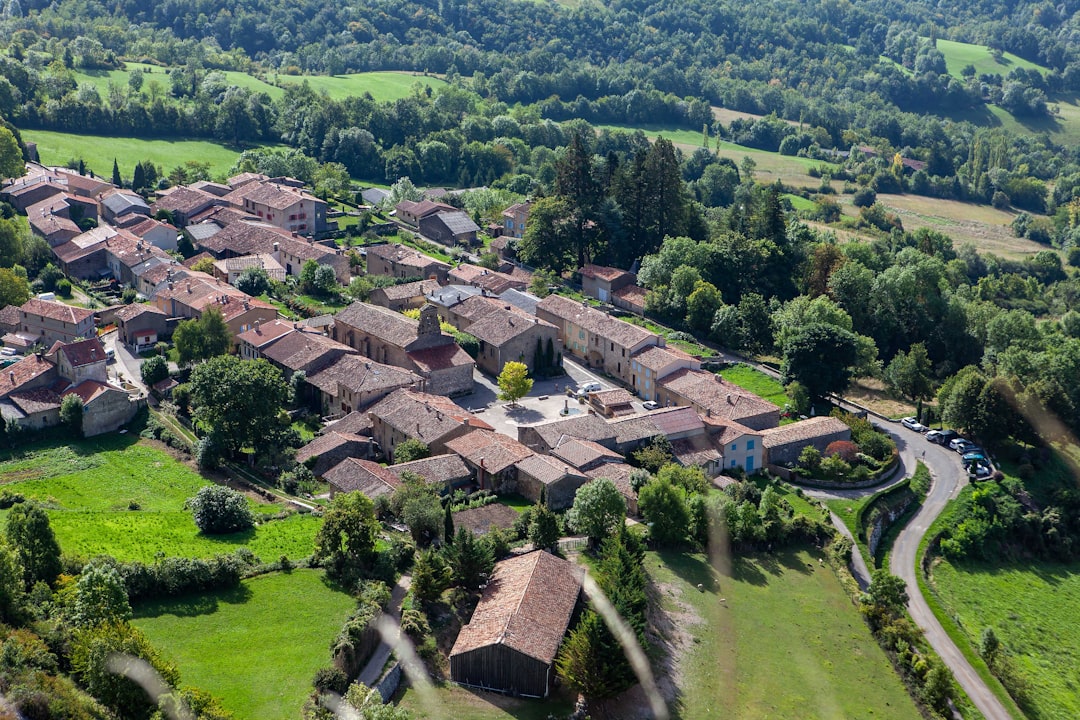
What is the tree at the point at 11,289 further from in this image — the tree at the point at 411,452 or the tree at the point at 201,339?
the tree at the point at 411,452

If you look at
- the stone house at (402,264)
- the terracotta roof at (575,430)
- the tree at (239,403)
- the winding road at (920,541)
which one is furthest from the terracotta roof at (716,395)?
the tree at (239,403)

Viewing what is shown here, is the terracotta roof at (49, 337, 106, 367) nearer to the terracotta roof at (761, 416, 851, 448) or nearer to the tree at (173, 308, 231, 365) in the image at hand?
the tree at (173, 308, 231, 365)

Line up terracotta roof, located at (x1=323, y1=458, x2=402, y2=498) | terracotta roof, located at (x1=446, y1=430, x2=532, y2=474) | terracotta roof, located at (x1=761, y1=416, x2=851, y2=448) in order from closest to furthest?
terracotta roof, located at (x1=323, y1=458, x2=402, y2=498) → terracotta roof, located at (x1=446, y1=430, x2=532, y2=474) → terracotta roof, located at (x1=761, y1=416, x2=851, y2=448)

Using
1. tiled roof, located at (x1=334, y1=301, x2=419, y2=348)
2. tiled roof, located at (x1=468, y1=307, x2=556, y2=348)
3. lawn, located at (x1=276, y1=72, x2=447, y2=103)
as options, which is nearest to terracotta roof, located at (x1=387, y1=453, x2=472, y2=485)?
tiled roof, located at (x1=334, y1=301, x2=419, y2=348)

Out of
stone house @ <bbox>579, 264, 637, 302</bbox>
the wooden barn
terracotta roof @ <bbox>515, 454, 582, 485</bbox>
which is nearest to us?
the wooden barn

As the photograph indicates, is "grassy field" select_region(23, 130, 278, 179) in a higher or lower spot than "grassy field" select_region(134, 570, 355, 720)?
lower

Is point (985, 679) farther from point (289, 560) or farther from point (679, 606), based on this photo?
point (289, 560)

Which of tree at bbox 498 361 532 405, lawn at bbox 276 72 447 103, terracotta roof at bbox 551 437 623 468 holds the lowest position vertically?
lawn at bbox 276 72 447 103

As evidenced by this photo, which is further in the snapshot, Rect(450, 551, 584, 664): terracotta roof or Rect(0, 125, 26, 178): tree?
Rect(0, 125, 26, 178): tree

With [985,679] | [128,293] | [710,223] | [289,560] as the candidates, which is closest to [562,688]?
[289,560]
